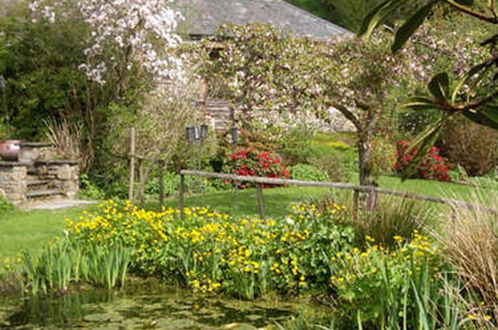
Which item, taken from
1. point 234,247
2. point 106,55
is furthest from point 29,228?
point 106,55

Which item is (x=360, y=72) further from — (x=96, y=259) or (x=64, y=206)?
(x=64, y=206)

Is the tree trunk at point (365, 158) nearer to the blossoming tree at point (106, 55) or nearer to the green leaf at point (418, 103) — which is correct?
the blossoming tree at point (106, 55)

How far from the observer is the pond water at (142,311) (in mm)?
5816

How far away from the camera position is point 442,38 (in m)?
9.95

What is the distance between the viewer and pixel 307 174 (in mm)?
15477

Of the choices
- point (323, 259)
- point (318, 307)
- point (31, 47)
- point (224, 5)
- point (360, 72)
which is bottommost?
point (318, 307)

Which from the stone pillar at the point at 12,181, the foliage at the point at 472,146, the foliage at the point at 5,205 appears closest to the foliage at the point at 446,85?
the foliage at the point at 5,205

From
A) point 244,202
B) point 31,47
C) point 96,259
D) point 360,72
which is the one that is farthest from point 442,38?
point 31,47

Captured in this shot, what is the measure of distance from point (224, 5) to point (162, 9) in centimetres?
697

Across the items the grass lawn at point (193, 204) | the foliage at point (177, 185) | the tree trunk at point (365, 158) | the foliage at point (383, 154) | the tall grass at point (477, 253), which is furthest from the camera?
the foliage at point (383, 154)

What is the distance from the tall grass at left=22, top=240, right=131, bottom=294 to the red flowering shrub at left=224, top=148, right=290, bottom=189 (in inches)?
301

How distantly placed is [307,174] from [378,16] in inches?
563

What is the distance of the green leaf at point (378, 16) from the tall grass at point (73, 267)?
586 centimetres

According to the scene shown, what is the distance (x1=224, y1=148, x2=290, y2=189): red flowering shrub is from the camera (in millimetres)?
14812
